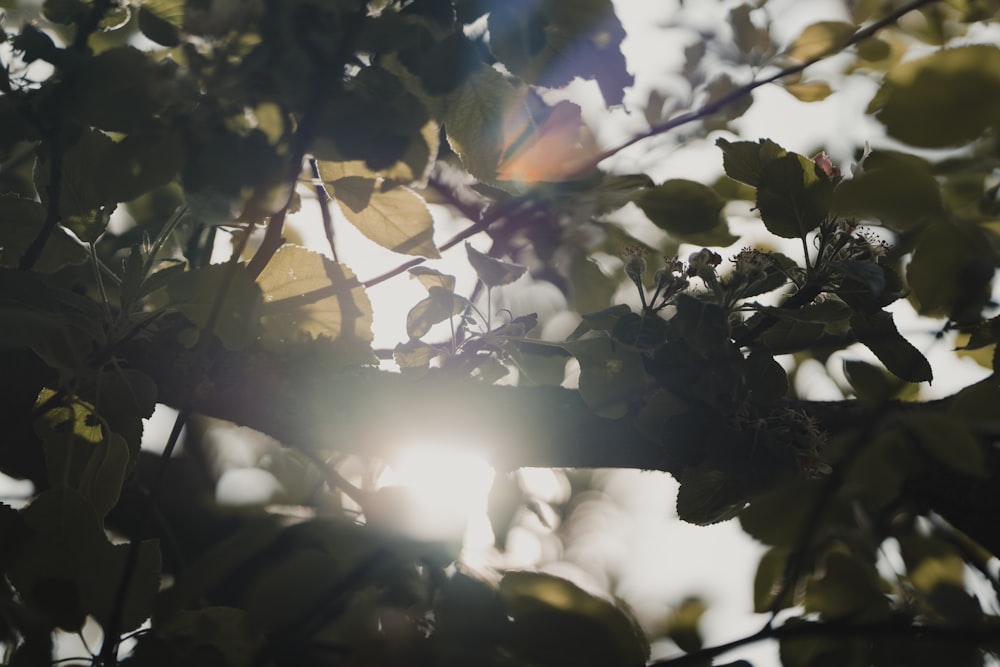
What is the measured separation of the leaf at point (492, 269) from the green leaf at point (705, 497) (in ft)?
0.81

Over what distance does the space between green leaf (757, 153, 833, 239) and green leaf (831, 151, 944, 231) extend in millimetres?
154

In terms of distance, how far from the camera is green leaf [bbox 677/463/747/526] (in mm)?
659

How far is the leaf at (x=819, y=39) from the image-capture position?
36.7 inches

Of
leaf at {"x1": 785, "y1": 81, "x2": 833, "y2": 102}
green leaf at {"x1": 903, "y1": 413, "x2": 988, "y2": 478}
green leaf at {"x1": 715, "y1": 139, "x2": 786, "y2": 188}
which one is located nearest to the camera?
green leaf at {"x1": 903, "y1": 413, "x2": 988, "y2": 478}

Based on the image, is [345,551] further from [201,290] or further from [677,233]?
[677,233]

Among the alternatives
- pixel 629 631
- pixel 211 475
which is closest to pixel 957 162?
pixel 629 631

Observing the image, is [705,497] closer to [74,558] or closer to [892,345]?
[892,345]

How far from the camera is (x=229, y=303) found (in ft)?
2.19

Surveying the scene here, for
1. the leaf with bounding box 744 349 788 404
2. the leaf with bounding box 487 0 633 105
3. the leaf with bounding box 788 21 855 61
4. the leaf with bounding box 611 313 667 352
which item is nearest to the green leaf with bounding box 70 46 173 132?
the leaf with bounding box 487 0 633 105

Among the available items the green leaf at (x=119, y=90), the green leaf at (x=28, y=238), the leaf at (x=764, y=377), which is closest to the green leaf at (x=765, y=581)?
the leaf at (x=764, y=377)

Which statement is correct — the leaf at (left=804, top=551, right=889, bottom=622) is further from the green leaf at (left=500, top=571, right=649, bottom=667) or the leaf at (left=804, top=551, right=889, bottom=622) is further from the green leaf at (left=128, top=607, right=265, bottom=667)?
the green leaf at (left=128, top=607, right=265, bottom=667)

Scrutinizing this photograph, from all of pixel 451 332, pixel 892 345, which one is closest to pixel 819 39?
pixel 892 345

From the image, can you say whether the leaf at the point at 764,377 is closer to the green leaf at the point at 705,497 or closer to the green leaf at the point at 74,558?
the green leaf at the point at 705,497

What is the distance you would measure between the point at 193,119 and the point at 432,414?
357mm
